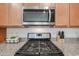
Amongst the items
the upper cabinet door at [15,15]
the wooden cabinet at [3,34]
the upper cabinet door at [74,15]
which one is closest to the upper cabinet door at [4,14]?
the upper cabinet door at [15,15]

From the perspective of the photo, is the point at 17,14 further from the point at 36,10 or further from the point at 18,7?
the point at 36,10

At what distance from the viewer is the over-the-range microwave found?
266 centimetres

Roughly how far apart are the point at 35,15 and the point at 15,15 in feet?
1.14

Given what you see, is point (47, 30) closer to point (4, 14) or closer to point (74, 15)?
point (74, 15)

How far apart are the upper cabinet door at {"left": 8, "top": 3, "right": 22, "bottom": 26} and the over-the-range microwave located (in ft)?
0.33

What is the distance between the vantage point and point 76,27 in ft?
9.29

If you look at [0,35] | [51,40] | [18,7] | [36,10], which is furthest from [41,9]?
[0,35]

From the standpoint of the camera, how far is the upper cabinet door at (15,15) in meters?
2.71

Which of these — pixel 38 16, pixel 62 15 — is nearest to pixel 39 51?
pixel 38 16

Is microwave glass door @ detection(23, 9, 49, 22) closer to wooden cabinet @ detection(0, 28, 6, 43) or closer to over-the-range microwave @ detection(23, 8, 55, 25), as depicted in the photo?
over-the-range microwave @ detection(23, 8, 55, 25)

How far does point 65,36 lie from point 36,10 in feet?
2.47

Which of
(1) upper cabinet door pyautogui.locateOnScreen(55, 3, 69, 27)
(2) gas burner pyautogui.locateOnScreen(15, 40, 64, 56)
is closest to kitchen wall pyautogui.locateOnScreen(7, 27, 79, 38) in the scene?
(1) upper cabinet door pyautogui.locateOnScreen(55, 3, 69, 27)

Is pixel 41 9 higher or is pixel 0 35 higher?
pixel 41 9

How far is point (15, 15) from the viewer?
272cm
